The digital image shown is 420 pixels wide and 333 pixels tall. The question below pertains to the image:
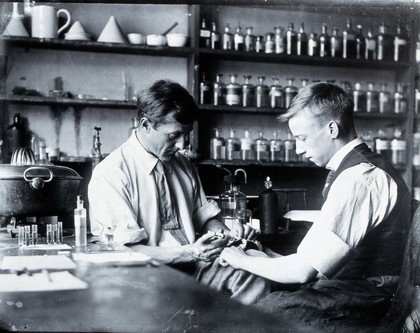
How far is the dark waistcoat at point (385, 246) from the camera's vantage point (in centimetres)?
145

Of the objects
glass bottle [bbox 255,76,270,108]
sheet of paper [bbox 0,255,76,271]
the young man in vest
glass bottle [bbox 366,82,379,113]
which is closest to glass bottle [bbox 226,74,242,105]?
glass bottle [bbox 255,76,270,108]

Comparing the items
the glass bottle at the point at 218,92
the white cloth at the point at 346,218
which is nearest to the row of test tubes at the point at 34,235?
the white cloth at the point at 346,218

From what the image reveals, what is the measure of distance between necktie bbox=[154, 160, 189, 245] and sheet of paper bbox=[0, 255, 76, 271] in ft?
2.28

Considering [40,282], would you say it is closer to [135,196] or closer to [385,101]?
[135,196]

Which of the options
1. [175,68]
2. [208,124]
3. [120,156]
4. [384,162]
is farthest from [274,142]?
[384,162]

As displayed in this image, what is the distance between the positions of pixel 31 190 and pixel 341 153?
987mm

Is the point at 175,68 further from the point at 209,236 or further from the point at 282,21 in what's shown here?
the point at 209,236

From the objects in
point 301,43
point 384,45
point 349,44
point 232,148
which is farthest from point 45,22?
point 384,45

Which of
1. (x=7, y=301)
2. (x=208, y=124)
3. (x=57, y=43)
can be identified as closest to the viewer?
(x=7, y=301)

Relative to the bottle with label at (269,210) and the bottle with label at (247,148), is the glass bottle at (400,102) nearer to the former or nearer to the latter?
the bottle with label at (247,148)

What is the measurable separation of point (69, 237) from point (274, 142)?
2116mm

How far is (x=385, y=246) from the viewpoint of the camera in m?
1.46

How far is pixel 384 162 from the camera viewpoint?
4.97ft

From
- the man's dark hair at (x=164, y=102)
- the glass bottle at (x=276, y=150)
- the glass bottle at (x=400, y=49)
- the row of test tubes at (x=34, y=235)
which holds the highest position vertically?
the glass bottle at (x=400, y=49)
